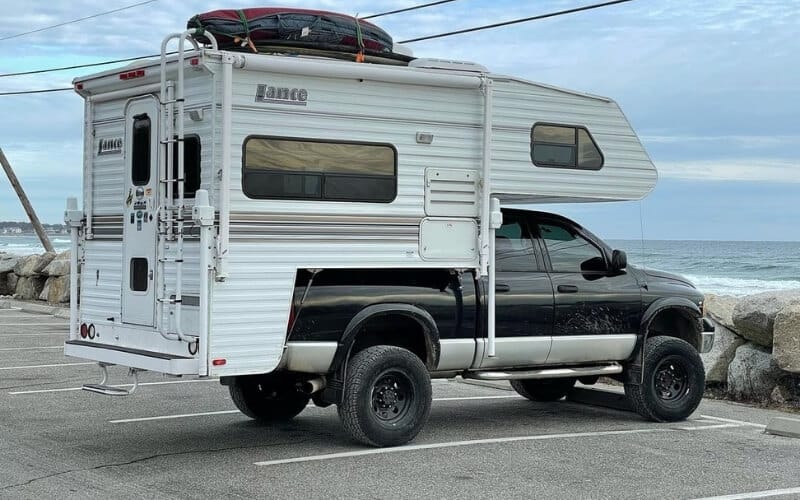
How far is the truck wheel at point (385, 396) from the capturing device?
8.65 metres

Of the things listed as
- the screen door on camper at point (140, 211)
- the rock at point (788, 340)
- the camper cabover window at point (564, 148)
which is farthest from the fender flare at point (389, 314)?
the rock at point (788, 340)

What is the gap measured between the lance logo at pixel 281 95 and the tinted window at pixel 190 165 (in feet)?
1.94

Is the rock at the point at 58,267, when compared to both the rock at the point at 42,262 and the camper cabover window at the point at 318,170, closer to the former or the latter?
the rock at the point at 42,262

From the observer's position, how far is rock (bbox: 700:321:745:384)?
1271 centimetres

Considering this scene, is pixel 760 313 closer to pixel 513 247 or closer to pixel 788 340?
pixel 788 340

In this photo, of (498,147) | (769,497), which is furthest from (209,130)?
(769,497)

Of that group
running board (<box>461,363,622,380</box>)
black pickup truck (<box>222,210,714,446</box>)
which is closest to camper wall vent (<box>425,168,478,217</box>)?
black pickup truck (<box>222,210,714,446</box>)

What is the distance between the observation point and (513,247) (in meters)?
9.97

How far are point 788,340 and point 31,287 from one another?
20.8 meters

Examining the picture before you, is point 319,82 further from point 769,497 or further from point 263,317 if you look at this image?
point 769,497

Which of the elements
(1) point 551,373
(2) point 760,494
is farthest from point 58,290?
(2) point 760,494

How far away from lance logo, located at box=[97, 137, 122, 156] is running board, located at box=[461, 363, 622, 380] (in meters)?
3.51

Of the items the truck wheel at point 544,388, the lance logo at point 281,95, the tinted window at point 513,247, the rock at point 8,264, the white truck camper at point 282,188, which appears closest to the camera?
the white truck camper at point 282,188

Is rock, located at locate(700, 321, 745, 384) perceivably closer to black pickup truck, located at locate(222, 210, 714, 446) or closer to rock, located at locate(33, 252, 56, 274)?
black pickup truck, located at locate(222, 210, 714, 446)
